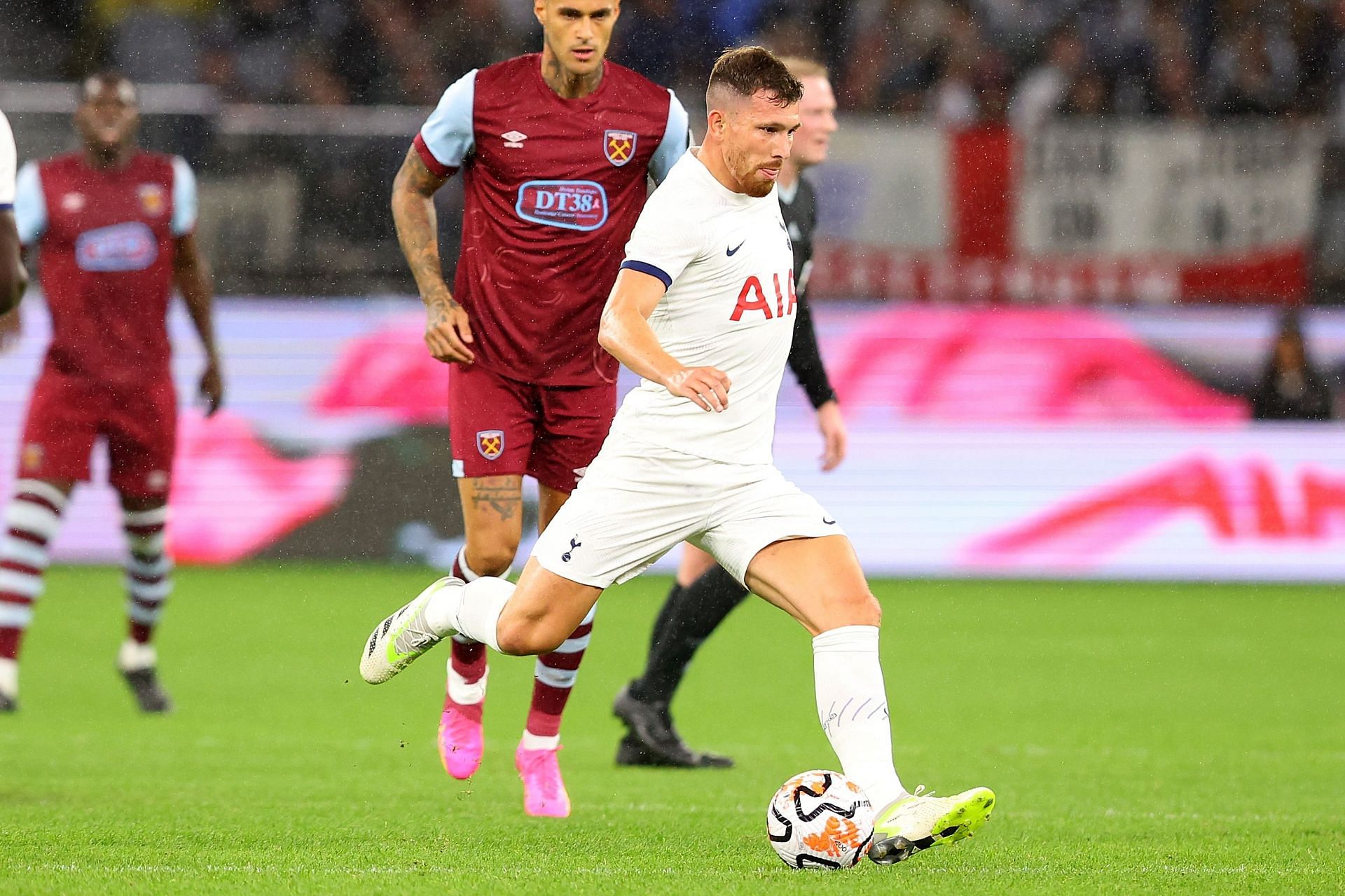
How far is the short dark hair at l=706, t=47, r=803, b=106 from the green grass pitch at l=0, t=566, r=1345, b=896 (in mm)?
1938

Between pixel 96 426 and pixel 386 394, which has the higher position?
pixel 96 426

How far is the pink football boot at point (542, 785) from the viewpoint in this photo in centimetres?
564

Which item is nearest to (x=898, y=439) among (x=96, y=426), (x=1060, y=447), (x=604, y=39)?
(x=1060, y=447)

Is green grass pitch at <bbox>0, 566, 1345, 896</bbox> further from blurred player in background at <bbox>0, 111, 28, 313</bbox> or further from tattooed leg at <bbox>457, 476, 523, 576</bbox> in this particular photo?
blurred player in background at <bbox>0, 111, 28, 313</bbox>

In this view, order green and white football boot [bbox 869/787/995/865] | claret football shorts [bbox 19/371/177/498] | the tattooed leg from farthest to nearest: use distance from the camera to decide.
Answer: claret football shorts [bbox 19/371/177/498] → the tattooed leg → green and white football boot [bbox 869/787/995/865]

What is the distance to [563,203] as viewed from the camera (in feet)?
18.6

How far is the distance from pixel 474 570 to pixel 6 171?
1.93 metres

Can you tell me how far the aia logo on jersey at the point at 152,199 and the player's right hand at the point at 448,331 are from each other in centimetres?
289

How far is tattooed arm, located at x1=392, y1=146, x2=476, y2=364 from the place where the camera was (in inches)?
220

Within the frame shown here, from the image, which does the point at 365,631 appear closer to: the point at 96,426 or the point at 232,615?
the point at 232,615

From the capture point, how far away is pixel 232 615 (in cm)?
1061

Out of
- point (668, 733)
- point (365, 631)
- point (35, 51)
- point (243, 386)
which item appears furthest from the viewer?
point (35, 51)

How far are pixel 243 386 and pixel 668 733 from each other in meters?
6.51

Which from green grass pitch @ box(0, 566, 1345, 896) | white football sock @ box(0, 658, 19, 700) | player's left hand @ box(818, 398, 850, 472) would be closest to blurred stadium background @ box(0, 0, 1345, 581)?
green grass pitch @ box(0, 566, 1345, 896)
